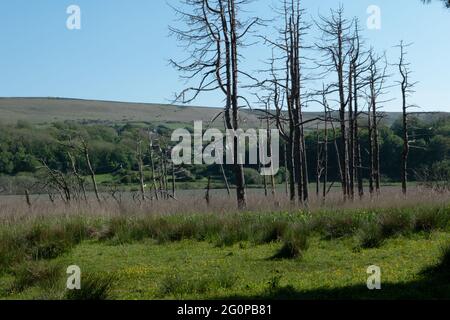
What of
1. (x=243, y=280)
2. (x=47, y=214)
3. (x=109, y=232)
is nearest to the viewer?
(x=243, y=280)

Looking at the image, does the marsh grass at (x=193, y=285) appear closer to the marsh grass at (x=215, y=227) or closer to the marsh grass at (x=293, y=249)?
the marsh grass at (x=293, y=249)

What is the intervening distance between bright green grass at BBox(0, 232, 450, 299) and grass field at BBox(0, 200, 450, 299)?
0.02 metres

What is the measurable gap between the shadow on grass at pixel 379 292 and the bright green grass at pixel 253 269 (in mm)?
12

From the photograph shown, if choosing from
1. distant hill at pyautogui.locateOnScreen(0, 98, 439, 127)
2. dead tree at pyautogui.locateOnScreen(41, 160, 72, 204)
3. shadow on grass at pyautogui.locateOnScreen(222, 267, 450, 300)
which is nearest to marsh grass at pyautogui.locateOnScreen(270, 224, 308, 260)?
shadow on grass at pyautogui.locateOnScreen(222, 267, 450, 300)

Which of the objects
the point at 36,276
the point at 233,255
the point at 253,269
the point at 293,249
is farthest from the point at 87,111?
the point at 36,276

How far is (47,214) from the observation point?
17.5 meters

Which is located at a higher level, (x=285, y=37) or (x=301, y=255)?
(x=285, y=37)

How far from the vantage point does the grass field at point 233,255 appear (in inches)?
315

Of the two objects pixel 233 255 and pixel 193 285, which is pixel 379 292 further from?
pixel 233 255

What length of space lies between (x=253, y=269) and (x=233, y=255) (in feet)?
6.06

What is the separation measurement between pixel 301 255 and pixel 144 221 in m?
5.77

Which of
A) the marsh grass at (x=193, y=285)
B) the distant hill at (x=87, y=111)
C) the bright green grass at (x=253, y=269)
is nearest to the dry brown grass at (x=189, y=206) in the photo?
the bright green grass at (x=253, y=269)
